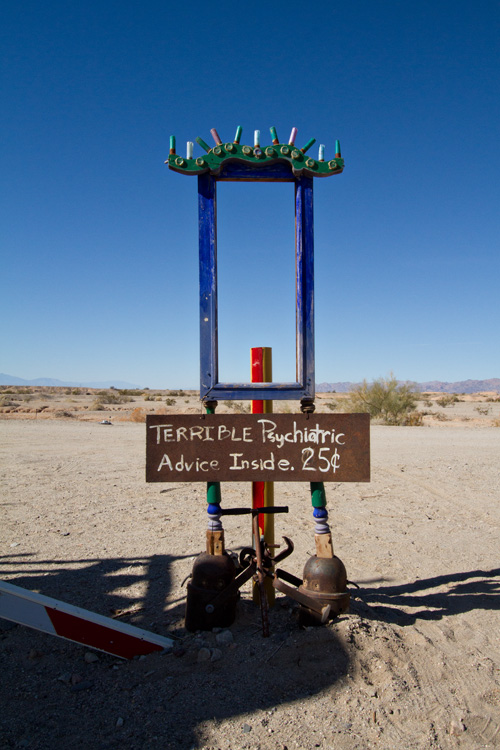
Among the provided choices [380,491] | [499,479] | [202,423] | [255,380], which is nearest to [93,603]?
[202,423]

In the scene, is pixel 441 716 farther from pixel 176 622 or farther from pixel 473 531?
pixel 473 531

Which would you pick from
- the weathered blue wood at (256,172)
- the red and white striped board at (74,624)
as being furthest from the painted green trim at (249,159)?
the red and white striped board at (74,624)

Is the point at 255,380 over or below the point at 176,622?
over

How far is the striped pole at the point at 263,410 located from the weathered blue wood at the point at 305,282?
0.28 meters

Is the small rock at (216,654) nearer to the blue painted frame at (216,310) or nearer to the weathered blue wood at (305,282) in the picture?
the blue painted frame at (216,310)

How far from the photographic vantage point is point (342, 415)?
3.13 meters

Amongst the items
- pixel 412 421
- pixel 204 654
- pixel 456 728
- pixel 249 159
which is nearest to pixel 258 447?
pixel 204 654

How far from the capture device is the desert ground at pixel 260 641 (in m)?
2.29

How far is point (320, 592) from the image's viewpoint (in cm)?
298

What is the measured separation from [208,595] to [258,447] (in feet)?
3.00

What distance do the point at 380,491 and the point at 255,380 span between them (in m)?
4.67

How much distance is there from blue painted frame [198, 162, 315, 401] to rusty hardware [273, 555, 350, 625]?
1020 mm

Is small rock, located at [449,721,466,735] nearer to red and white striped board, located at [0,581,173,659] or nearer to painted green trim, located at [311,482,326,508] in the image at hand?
painted green trim, located at [311,482,326,508]

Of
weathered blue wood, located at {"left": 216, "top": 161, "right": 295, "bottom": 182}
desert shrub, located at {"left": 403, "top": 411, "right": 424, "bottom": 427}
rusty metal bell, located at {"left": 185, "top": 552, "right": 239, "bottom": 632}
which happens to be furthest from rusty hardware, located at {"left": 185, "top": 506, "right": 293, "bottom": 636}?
desert shrub, located at {"left": 403, "top": 411, "right": 424, "bottom": 427}
